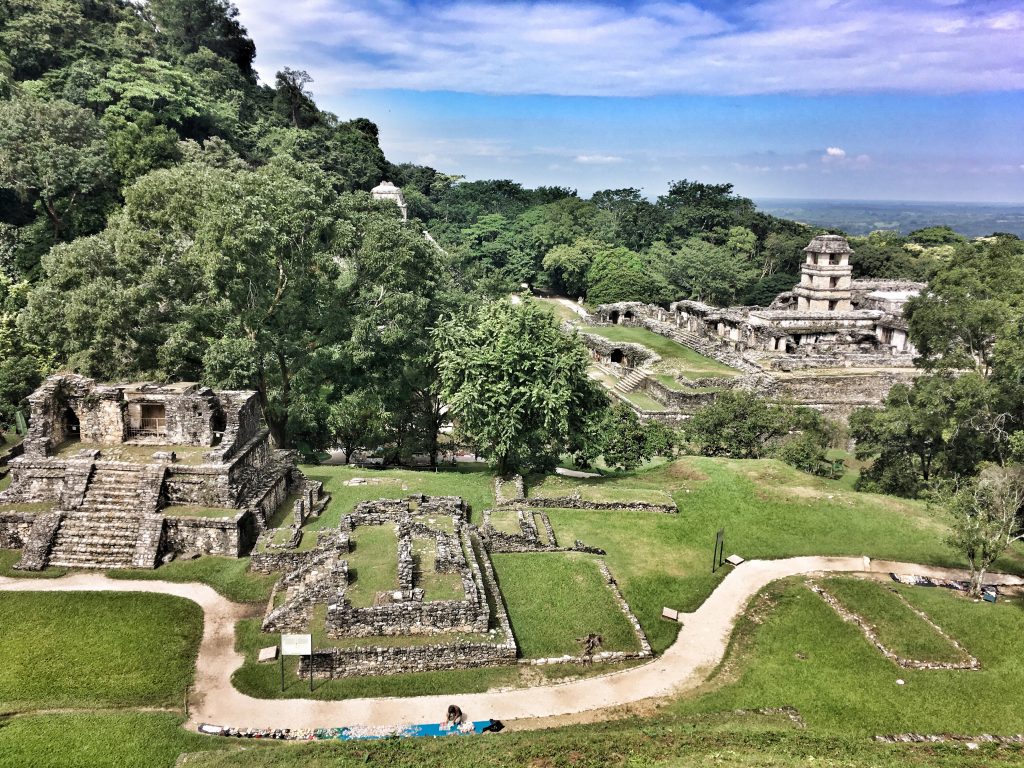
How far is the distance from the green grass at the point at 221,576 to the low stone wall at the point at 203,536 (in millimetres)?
378

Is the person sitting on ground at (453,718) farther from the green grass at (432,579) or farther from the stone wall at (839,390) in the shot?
the stone wall at (839,390)

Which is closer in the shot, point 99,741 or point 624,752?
point 624,752

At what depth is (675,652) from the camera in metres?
16.4

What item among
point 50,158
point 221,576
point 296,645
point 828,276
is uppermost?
point 50,158

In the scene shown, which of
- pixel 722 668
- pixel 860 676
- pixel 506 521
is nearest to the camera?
pixel 860 676

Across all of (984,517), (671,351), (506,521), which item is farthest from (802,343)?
(506,521)

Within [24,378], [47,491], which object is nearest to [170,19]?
[24,378]

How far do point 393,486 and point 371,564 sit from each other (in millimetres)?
6729

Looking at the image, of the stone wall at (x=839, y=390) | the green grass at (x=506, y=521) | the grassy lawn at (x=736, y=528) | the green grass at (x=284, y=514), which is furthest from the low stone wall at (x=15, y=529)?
the stone wall at (x=839, y=390)

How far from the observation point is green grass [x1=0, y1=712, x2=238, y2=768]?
11.6 meters

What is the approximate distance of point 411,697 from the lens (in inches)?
561

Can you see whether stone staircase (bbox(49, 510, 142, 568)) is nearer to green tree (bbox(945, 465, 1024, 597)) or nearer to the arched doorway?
the arched doorway

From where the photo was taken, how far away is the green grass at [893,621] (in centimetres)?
1610

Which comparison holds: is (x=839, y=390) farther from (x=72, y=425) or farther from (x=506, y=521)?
(x=72, y=425)
